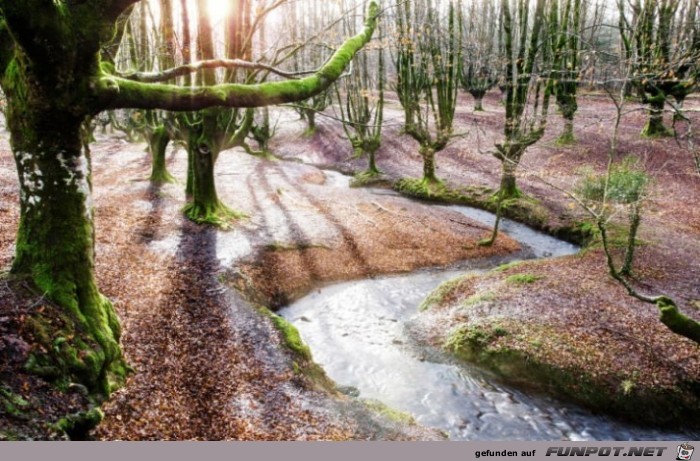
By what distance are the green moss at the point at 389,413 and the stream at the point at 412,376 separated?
58cm

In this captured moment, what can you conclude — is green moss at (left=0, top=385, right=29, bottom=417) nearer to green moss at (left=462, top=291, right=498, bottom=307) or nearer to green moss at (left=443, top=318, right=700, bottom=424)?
green moss at (left=443, top=318, right=700, bottom=424)

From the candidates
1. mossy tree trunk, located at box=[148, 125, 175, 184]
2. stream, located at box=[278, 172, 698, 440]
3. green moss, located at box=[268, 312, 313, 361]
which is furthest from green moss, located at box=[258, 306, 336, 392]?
mossy tree trunk, located at box=[148, 125, 175, 184]

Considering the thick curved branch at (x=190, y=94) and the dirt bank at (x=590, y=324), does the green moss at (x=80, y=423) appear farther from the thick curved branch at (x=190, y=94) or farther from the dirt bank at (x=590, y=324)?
the dirt bank at (x=590, y=324)

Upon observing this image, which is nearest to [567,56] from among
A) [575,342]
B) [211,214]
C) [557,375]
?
[575,342]

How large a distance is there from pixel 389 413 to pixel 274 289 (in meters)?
6.17

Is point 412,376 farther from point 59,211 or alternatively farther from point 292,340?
point 59,211

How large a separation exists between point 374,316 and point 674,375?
7.30 meters

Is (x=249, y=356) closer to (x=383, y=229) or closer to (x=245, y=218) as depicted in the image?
(x=245, y=218)

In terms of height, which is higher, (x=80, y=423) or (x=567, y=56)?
(x=567, y=56)

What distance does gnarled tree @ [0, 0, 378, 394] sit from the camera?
5.73 meters

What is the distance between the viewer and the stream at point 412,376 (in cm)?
912

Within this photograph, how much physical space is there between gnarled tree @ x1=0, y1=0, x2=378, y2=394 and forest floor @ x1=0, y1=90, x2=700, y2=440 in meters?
0.56

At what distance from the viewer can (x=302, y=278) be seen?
49.0ft

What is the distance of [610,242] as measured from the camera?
16.6m
